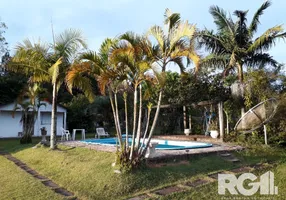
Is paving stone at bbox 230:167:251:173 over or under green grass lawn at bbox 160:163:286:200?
over

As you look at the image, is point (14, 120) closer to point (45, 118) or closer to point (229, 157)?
point (45, 118)

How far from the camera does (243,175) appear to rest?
6.66 meters

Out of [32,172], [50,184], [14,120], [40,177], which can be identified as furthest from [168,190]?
[14,120]

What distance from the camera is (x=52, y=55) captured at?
456 inches

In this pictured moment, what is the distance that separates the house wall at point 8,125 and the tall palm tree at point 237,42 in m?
18.2

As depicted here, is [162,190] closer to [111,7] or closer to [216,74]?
[111,7]

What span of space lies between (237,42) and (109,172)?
39.3 ft

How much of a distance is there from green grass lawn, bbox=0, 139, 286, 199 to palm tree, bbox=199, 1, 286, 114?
677 centimetres

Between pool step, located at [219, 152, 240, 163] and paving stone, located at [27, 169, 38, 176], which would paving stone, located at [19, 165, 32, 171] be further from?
pool step, located at [219, 152, 240, 163]

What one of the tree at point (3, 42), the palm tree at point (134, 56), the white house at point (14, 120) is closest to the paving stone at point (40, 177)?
the palm tree at point (134, 56)

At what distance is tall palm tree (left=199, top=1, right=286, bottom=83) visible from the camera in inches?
573

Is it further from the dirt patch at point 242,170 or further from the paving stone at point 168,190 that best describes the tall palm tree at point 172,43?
the dirt patch at point 242,170

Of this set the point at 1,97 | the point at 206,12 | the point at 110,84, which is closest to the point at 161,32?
the point at 110,84

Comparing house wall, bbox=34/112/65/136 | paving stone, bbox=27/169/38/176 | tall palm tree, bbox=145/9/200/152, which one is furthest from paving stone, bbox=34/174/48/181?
house wall, bbox=34/112/65/136
